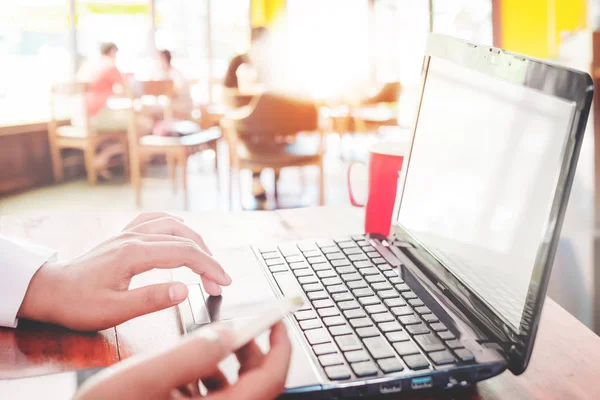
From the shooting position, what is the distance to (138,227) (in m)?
0.74

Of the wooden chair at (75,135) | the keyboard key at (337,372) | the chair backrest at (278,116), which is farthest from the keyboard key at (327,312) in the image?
the wooden chair at (75,135)

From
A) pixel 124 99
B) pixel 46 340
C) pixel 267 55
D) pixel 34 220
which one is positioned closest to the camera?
pixel 46 340

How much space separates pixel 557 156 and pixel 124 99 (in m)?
5.38

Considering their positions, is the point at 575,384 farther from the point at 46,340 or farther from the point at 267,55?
the point at 267,55

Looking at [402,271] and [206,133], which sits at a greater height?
[402,271]

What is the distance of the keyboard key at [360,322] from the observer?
0.55 m

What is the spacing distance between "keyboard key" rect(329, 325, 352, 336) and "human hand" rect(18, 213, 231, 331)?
5.8 inches

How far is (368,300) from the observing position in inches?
24.3

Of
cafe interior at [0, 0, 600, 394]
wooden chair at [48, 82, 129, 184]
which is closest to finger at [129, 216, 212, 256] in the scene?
cafe interior at [0, 0, 600, 394]

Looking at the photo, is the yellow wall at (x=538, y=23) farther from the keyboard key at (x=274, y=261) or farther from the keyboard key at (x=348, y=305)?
the keyboard key at (x=348, y=305)

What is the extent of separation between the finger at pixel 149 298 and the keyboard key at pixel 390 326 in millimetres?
190

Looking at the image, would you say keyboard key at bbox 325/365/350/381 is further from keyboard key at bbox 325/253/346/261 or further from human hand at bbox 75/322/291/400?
keyboard key at bbox 325/253/346/261

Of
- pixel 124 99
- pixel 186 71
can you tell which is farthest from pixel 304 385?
pixel 186 71

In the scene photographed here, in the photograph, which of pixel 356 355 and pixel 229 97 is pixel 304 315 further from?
pixel 229 97
